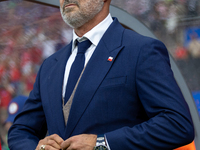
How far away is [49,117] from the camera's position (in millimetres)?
1478

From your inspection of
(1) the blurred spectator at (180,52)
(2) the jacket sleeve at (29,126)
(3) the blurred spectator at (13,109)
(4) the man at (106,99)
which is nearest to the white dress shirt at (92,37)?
(4) the man at (106,99)

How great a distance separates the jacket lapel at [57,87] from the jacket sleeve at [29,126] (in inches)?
5.5

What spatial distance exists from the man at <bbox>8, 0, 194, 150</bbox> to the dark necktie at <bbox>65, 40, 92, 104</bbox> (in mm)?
22

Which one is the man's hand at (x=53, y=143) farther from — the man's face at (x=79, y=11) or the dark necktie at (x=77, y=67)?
the man's face at (x=79, y=11)

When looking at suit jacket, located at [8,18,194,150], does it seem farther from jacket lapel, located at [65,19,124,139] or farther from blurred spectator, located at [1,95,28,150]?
blurred spectator, located at [1,95,28,150]

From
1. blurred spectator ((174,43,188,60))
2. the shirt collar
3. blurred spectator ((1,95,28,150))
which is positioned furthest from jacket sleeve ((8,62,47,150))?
blurred spectator ((174,43,188,60))

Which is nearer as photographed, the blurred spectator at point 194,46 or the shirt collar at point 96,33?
the shirt collar at point 96,33

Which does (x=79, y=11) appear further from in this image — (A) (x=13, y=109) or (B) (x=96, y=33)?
(A) (x=13, y=109)

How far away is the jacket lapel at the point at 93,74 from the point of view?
1.32 m

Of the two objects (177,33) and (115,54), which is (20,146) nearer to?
(115,54)

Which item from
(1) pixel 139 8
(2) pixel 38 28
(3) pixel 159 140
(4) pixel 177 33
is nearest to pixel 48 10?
(2) pixel 38 28

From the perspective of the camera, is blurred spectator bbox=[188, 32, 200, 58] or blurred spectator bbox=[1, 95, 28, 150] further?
blurred spectator bbox=[1, 95, 28, 150]

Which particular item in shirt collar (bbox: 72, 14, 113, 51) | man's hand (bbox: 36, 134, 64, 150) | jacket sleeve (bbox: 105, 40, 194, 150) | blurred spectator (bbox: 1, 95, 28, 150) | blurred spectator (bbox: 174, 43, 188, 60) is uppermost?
shirt collar (bbox: 72, 14, 113, 51)

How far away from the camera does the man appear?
3.92 ft
